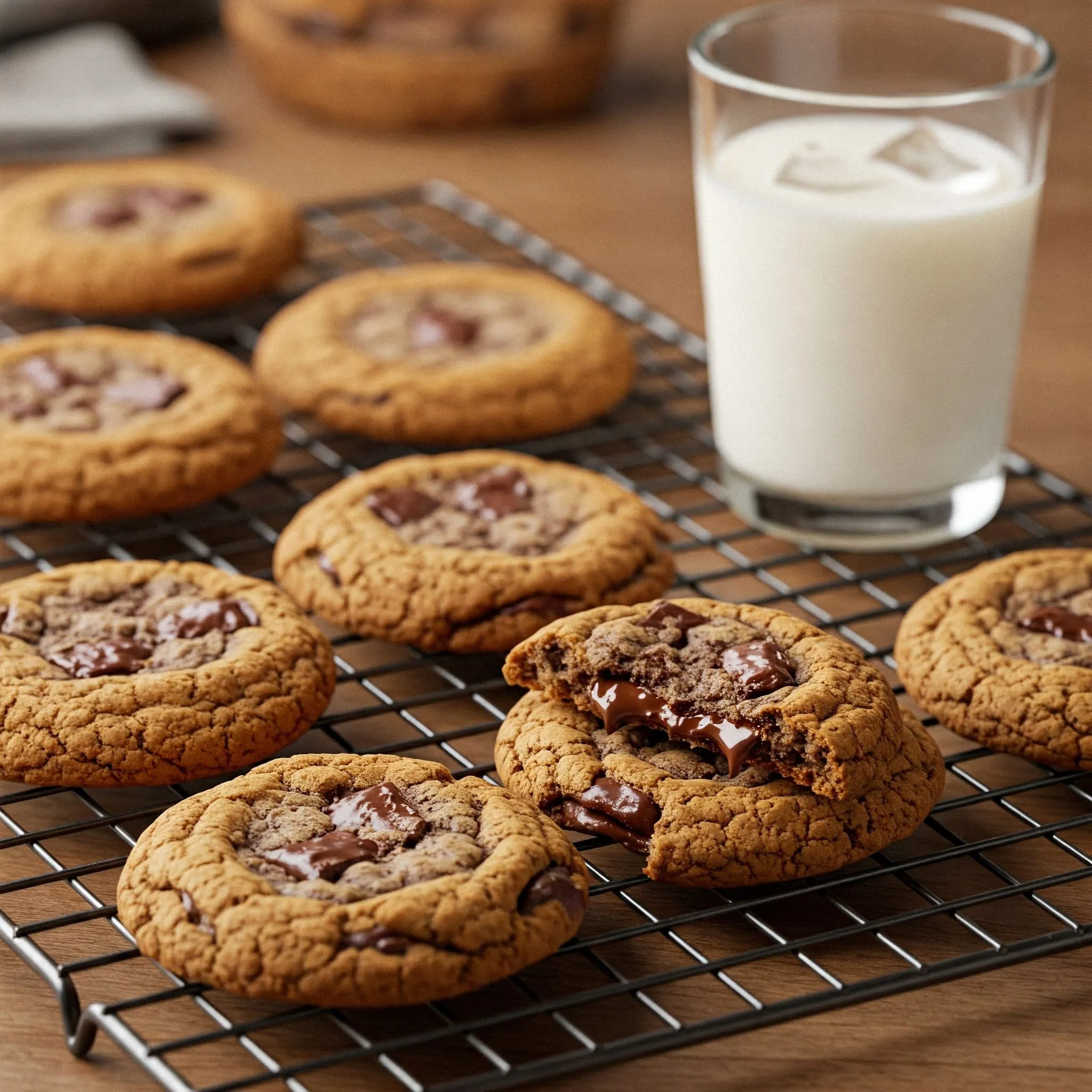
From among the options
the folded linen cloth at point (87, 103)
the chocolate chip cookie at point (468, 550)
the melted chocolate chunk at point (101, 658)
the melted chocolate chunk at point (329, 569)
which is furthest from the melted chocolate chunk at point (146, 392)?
the folded linen cloth at point (87, 103)

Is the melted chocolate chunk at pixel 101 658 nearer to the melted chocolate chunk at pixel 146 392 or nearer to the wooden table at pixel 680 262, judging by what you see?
the wooden table at pixel 680 262

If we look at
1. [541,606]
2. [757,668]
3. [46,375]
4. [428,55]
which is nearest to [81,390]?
[46,375]

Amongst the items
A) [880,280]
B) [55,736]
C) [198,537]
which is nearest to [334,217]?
[198,537]

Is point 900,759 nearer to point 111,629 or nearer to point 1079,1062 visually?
point 1079,1062

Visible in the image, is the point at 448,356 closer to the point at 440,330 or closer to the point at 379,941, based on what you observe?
the point at 440,330

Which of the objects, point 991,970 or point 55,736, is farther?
point 55,736
